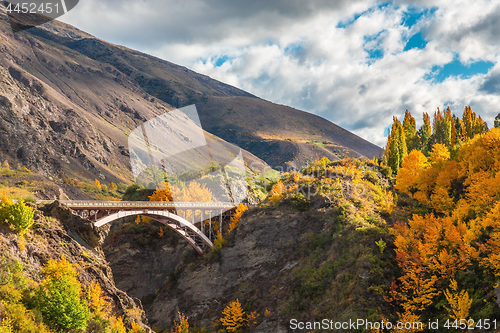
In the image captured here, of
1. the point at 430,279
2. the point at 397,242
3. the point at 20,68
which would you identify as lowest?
the point at 430,279

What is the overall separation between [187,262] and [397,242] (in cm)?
3196

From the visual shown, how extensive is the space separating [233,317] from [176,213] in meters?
17.4

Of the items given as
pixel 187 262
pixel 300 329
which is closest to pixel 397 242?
pixel 300 329

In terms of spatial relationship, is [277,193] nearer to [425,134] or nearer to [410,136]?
[410,136]

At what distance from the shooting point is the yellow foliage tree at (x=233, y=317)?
45531mm

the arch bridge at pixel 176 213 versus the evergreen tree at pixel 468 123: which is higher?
the evergreen tree at pixel 468 123

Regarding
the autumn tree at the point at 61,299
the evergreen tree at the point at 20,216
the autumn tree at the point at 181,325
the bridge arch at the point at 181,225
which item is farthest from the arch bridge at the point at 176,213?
the autumn tree at the point at 181,325

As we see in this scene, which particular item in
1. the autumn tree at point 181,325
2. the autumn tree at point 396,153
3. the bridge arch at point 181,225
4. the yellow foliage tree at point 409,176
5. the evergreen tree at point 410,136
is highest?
the evergreen tree at point 410,136

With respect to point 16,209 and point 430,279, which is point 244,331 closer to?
point 430,279

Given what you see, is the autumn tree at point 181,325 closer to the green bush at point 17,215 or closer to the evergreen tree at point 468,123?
the green bush at point 17,215

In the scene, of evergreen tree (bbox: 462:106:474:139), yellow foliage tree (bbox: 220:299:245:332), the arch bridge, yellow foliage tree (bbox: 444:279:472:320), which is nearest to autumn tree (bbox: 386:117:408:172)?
evergreen tree (bbox: 462:106:474:139)

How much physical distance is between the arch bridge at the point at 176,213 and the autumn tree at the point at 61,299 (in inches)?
366

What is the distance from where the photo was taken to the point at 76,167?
129375 mm

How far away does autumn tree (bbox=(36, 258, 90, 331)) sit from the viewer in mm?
26688
